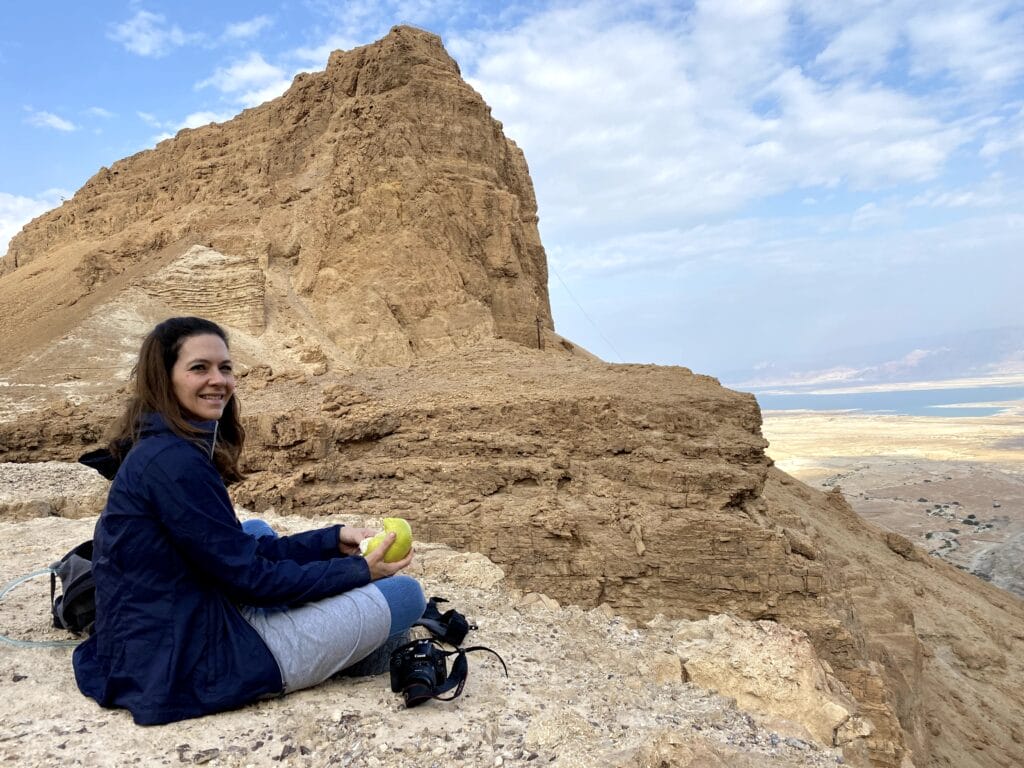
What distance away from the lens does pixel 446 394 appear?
7.92 metres

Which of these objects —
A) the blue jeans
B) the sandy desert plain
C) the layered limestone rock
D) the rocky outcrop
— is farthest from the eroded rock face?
the sandy desert plain

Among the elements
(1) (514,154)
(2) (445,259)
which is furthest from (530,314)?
(1) (514,154)

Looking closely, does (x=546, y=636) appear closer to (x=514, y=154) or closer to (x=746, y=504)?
(x=746, y=504)

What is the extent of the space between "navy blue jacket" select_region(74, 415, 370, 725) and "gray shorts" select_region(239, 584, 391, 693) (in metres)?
0.09

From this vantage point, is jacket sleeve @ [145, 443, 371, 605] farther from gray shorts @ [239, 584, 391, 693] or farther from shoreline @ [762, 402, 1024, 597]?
shoreline @ [762, 402, 1024, 597]

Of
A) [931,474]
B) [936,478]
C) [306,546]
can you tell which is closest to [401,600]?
[306,546]

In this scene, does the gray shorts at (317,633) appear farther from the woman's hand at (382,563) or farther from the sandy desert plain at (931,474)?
the sandy desert plain at (931,474)

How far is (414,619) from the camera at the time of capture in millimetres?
3523

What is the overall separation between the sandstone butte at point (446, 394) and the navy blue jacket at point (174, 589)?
341cm

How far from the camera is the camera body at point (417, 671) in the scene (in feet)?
10.4

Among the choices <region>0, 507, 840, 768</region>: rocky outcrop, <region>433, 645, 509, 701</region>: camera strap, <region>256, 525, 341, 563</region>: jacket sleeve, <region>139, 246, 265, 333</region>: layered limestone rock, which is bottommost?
<region>0, 507, 840, 768</region>: rocky outcrop

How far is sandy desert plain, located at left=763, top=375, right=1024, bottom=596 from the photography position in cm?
2616

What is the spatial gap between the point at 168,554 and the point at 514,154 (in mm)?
26093

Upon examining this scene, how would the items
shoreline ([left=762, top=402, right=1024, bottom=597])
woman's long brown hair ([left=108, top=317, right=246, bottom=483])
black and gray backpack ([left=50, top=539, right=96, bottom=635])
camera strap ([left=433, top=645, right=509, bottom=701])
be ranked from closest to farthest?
woman's long brown hair ([left=108, top=317, right=246, bottom=483])
camera strap ([left=433, top=645, right=509, bottom=701])
black and gray backpack ([left=50, top=539, right=96, bottom=635])
shoreline ([left=762, top=402, right=1024, bottom=597])
